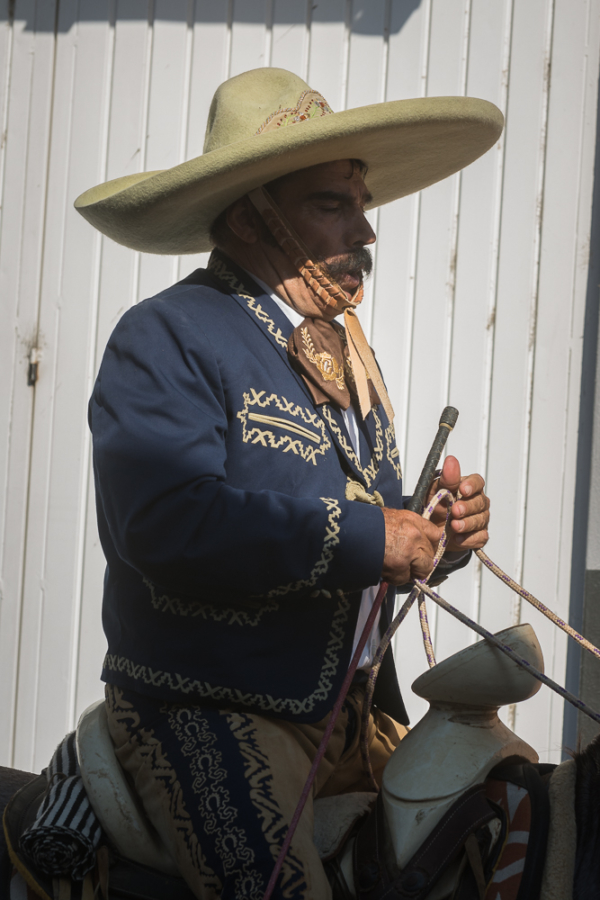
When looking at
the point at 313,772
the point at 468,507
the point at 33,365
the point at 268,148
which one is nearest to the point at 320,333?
the point at 268,148

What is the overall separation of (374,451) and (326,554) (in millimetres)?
483

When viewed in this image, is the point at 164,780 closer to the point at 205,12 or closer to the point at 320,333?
the point at 320,333

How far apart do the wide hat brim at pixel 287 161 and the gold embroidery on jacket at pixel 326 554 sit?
73cm

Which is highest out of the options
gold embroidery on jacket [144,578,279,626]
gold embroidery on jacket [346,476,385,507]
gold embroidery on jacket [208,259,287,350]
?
Answer: gold embroidery on jacket [208,259,287,350]

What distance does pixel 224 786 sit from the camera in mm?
1357

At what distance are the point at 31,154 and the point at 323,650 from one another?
2959mm

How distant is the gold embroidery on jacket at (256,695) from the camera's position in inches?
57.1

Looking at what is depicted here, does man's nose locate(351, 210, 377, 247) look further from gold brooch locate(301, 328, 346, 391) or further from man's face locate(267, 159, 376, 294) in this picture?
gold brooch locate(301, 328, 346, 391)

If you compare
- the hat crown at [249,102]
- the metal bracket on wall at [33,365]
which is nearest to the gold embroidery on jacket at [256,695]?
the hat crown at [249,102]

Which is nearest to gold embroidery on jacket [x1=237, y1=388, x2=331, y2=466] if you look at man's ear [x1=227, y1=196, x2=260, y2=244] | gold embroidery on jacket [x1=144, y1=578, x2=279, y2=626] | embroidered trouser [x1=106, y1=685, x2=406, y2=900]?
gold embroidery on jacket [x1=144, y1=578, x2=279, y2=626]

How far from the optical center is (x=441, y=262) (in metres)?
3.31

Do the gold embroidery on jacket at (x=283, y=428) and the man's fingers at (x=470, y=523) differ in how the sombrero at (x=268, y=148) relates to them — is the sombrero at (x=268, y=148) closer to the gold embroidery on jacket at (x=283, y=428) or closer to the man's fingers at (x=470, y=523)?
the gold embroidery on jacket at (x=283, y=428)

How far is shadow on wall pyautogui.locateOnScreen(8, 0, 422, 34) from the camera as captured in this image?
3.33 meters

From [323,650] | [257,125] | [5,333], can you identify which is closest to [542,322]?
[257,125]
